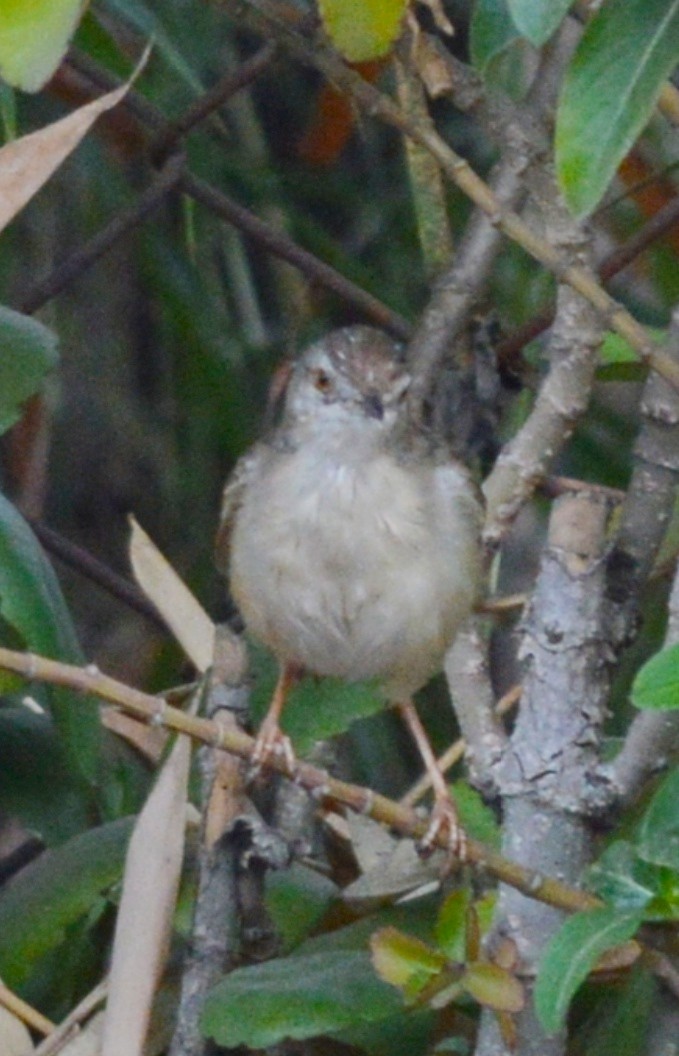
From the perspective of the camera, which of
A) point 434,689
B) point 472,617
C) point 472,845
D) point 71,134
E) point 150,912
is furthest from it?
point 434,689

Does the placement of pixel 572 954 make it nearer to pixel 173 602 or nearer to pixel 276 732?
pixel 276 732

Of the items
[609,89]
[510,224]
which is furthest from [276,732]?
[609,89]

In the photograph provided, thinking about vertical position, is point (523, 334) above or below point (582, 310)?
below

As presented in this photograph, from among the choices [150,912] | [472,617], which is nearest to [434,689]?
[472,617]

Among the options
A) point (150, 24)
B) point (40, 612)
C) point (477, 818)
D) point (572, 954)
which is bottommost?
point (477, 818)

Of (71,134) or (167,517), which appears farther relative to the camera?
(167,517)

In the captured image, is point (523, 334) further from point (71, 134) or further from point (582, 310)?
point (71, 134)

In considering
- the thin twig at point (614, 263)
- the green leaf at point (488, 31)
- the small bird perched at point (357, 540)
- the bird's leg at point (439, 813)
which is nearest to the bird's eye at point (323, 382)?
the small bird perched at point (357, 540)

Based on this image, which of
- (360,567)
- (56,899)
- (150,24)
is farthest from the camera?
(150,24)
